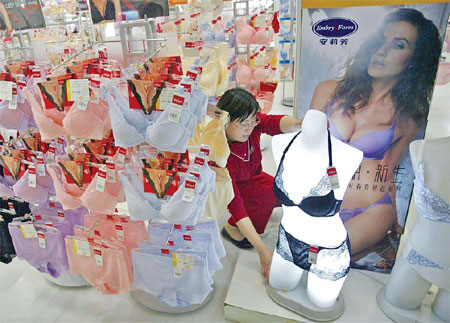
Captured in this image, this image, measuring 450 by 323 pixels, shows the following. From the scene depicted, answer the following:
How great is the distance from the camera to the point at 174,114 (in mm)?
1694

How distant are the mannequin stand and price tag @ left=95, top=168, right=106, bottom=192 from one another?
121 centimetres

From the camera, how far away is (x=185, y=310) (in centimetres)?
233

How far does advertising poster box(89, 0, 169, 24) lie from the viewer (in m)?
2.26

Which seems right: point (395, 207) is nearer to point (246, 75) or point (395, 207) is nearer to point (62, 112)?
point (62, 112)

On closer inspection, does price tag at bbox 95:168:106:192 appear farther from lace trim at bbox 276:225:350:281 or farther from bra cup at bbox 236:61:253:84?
bra cup at bbox 236:61:253:84

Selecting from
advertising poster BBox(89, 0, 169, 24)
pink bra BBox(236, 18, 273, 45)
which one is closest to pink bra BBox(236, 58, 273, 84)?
pink bra BBox(236, 18, 273, 45)

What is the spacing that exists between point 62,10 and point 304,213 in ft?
20.7

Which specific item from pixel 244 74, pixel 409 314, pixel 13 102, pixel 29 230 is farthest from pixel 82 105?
pixel 244 74

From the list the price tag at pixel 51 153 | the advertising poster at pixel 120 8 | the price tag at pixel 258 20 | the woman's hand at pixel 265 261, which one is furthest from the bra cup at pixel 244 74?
the price tag at pixel 51 153

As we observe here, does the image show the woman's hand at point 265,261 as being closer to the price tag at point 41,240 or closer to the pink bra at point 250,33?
the price tag at point 41,240

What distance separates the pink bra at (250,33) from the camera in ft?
14.6

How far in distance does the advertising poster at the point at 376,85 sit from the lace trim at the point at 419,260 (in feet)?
1.66

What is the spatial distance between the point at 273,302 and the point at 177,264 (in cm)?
66

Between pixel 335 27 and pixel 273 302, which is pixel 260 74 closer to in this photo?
pixel 335 27
